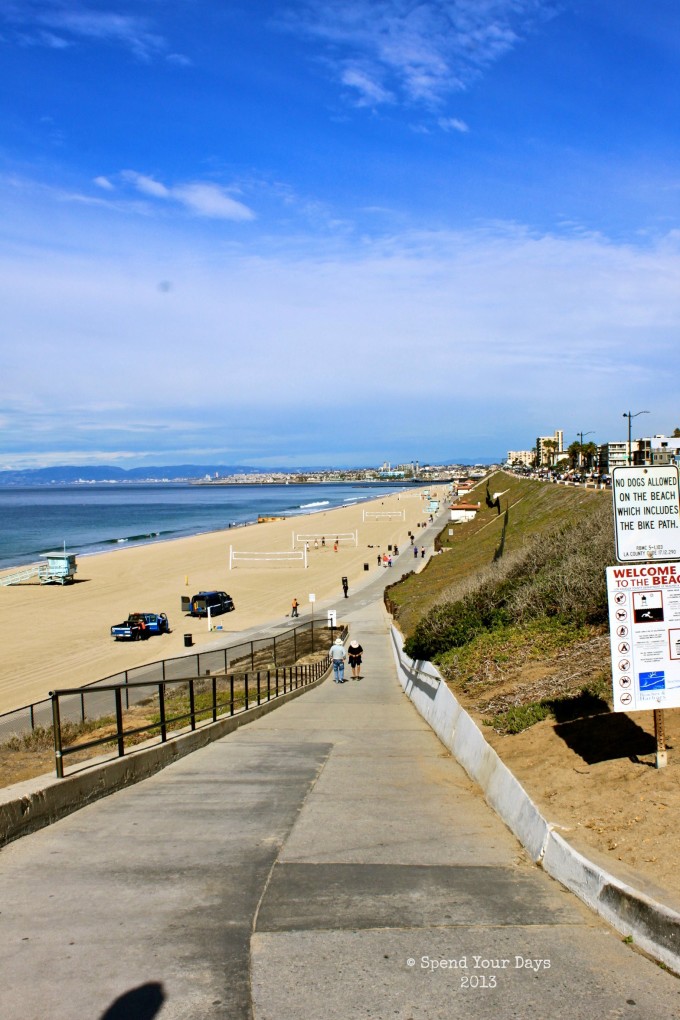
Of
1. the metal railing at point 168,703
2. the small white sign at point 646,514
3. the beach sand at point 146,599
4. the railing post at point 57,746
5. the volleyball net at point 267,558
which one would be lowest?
the beach sand at point 146,599

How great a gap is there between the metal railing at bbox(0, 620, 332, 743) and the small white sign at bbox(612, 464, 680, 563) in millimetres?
9807

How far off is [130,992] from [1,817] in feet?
8.27

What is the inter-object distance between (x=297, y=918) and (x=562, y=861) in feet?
6.23

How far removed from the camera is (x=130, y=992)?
3947mm

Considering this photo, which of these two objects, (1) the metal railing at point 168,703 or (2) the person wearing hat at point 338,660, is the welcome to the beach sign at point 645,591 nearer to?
(1) the metal railing at point 168,703

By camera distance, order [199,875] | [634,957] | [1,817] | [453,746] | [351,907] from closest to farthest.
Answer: [634,957], [351,907], [199,875], [1,817], [453,746]

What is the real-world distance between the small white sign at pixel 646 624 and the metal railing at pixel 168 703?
4.61m

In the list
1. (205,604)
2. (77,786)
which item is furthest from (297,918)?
(205,604)

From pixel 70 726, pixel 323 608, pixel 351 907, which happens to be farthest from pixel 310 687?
pixel 323 608

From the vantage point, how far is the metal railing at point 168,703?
7.67m

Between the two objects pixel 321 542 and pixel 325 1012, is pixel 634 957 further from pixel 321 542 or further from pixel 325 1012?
pixel 321 542

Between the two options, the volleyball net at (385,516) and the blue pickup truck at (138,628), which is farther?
the volleyball net at (385,516)

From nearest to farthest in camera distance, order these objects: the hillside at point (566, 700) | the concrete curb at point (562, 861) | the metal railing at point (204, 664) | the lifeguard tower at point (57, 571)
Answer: the concrete curb at point (562, 861) < the hillside at point (566, 700) < the metal railing at point (204, 664) < the lifeguard tower at point (57, 571)

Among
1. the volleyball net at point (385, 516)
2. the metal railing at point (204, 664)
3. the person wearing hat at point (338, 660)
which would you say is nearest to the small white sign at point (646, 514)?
the metal railing at point (204, 664)
